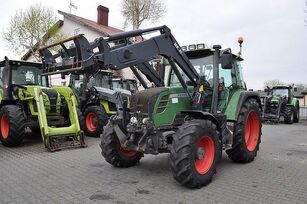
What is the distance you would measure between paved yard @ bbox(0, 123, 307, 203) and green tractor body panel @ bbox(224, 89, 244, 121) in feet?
3.32

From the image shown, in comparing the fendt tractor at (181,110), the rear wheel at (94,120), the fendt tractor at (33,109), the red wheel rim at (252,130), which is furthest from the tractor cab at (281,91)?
the fendt tractor at (33,109)

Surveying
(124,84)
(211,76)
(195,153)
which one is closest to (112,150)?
(195,153)

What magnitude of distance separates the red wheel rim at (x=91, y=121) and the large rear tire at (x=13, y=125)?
2536 millimetres

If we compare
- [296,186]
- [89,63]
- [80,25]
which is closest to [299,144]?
[296,186]

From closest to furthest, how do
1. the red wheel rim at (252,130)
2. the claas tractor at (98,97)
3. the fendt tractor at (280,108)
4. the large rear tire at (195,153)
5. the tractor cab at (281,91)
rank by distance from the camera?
the large rear tire at (195,153) → the red wheel rim at (252,130) → the claas tractor at (98,97) → the fendt tractor at (280,108) → the tractor cab at (281,91)

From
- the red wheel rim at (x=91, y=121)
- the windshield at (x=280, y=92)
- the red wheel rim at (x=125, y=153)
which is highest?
the windshield at (x=280, y=92)

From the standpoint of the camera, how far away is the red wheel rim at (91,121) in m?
10.3

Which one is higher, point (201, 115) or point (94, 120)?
point (201, 115)

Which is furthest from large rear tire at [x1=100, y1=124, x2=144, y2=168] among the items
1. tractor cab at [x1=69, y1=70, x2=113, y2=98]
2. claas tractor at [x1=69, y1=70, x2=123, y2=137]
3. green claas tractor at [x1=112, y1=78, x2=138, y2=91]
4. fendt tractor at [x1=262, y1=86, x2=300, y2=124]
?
fendt tractor at [x1=262, y1=86, x2=300, y2=124]

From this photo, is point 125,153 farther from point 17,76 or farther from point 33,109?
point 17,76

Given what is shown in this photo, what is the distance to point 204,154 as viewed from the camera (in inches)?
206

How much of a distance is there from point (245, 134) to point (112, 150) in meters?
2.78

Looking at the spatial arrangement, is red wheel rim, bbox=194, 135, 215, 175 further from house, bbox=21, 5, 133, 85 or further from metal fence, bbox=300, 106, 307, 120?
house, bbox=21, 5, 133, 85

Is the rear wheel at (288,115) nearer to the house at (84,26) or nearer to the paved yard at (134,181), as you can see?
the paved yard at (134,181)
